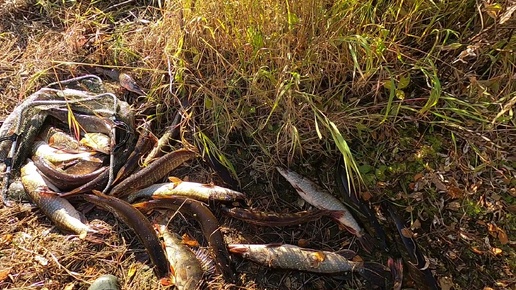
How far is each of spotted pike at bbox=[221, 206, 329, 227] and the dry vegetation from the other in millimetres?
110

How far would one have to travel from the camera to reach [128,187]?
360 cm

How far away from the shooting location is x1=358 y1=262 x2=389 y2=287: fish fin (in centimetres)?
302

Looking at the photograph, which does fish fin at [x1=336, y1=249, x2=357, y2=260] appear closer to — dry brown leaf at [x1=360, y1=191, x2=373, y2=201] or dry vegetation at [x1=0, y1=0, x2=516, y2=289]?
dry vegetation at [x1=0, y1=0, x2=516, y2=289]

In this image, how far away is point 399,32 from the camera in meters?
3.07

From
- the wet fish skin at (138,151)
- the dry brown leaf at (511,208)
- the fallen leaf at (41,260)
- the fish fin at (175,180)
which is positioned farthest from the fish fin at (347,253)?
the fallen leaf at (41,260)

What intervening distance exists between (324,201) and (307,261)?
1.48 ft

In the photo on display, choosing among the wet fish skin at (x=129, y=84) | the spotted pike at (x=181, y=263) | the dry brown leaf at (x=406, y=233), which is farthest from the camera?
the wet fish skin at (x=129, y=84)

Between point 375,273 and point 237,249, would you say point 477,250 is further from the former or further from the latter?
point 237,249

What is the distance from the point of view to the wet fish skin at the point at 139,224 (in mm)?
3262

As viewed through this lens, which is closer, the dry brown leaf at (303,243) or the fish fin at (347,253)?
the fish fin at (347,253)

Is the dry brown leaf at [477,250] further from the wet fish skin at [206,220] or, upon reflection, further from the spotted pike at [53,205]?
the spotted pike at [53,205]

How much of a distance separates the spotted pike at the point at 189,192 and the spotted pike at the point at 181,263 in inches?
12.4

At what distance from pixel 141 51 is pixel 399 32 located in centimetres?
237

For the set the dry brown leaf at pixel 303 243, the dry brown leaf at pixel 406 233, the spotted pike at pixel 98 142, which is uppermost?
the spotted pike at pixel 98 142
